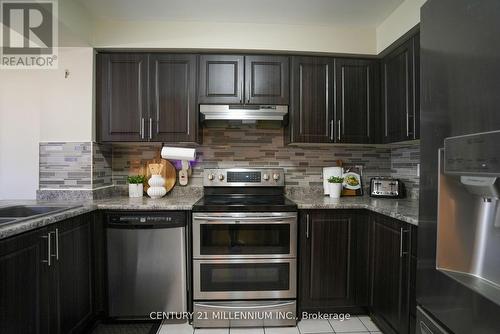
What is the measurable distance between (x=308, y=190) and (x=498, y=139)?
6.27 feet

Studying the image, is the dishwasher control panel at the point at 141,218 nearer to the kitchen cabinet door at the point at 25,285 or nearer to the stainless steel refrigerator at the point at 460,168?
the kitchen cabinet door at the point at 25,285

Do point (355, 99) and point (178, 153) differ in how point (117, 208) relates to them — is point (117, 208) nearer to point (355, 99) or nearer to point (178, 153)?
point (178, 153)

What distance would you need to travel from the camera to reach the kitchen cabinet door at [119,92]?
7.25 ft

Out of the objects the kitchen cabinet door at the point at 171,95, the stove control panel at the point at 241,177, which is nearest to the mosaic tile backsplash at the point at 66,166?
the kitchen cabinet door at the point at 171,95

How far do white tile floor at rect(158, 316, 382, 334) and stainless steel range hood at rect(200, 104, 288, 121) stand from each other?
159 cm

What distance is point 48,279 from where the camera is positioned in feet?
4.73

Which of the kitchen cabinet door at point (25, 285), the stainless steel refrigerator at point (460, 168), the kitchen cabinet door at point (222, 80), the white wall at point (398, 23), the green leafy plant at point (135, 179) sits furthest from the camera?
the green leafy plant at point (135, 179)

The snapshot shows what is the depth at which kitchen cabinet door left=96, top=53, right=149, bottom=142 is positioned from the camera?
2.21 m

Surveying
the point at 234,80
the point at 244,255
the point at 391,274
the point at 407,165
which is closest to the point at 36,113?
the point at 234,80

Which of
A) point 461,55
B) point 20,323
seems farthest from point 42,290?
point 461,55

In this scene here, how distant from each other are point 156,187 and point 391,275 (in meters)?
1.88

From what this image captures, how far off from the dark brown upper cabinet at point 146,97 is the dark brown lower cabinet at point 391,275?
161cm

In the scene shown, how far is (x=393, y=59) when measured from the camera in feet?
6.98

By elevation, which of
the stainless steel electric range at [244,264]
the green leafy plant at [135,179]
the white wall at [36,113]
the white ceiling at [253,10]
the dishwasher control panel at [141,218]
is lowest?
the stainless steel electric range at [244,264]
